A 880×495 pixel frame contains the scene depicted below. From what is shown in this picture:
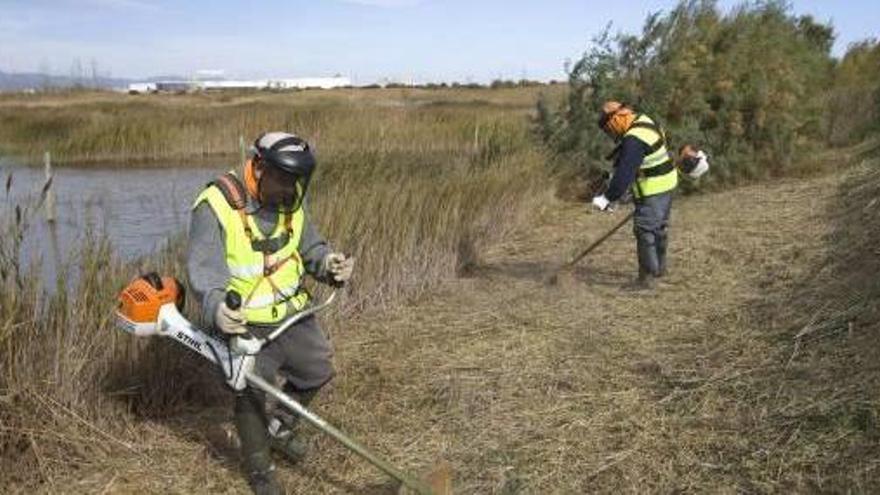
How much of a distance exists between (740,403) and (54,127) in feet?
90.0

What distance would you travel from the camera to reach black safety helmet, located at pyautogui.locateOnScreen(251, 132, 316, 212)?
3.74m

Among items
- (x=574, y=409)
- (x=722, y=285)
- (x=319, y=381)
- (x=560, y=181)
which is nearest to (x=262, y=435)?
(x=319, y=381)

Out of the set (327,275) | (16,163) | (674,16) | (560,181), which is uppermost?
(674,16)

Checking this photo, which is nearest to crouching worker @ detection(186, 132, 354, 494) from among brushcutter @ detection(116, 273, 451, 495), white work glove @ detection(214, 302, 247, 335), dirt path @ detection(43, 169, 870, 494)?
white work glove @ detection(214, 302, 247, 335)

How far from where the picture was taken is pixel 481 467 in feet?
14.1

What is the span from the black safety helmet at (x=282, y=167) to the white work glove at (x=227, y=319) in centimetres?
56

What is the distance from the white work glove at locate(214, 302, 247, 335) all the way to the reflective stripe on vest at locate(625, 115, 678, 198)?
4.90 meters

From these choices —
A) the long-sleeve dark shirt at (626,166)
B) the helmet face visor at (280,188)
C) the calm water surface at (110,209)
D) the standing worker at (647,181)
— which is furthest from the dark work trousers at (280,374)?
the standing worker at (647,181)

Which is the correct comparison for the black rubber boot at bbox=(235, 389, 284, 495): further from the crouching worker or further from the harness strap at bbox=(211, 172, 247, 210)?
the harness strap at bbox=(211, 172, 247, 210)

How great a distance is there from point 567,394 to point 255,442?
1868 millimetres

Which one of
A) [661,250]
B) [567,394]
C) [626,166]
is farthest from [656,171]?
[567,394]

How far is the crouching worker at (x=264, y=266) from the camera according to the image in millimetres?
3748

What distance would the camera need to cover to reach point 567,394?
512 cm

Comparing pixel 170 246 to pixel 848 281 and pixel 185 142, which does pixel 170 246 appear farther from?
pixel 185 142
